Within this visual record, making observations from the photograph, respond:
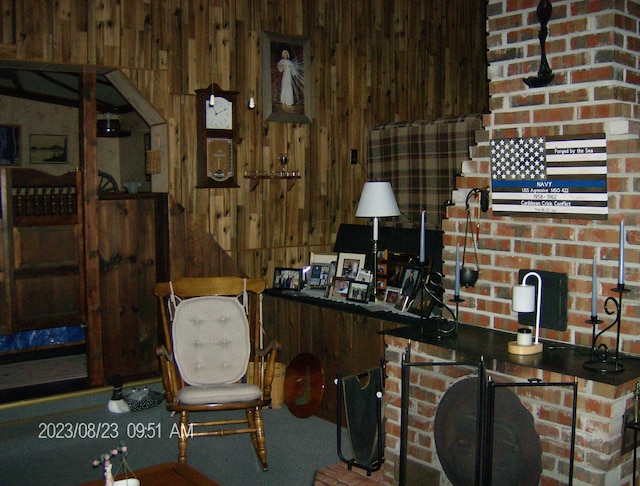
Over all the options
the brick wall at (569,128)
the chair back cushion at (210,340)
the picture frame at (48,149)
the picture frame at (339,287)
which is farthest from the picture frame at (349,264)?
the picture frame at (48,149)

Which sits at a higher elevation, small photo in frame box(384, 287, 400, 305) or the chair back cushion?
small photo in frame box(384, 287, 400, 305)

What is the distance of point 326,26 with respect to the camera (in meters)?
5.59

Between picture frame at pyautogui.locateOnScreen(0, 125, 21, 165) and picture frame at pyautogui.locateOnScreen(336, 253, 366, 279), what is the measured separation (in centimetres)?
479

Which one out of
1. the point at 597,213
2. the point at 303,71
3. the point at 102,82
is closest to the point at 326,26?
the point at 303,71

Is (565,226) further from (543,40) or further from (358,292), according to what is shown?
(358,292)

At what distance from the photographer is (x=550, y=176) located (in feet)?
10.6

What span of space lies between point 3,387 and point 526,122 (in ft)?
12.4

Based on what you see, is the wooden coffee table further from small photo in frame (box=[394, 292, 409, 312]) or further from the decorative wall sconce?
small photo in frame (box=[394, 292, 409, 312])

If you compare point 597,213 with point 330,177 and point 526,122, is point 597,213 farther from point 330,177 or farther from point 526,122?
point 330,177

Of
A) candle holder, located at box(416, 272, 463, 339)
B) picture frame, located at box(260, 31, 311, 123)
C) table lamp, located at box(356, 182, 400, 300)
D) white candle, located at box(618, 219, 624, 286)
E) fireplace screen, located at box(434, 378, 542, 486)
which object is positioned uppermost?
picture frame, located at box(260, 31, 311, 123)

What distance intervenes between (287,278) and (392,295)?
2.93ft

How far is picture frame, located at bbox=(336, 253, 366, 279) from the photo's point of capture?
4.87 metres
